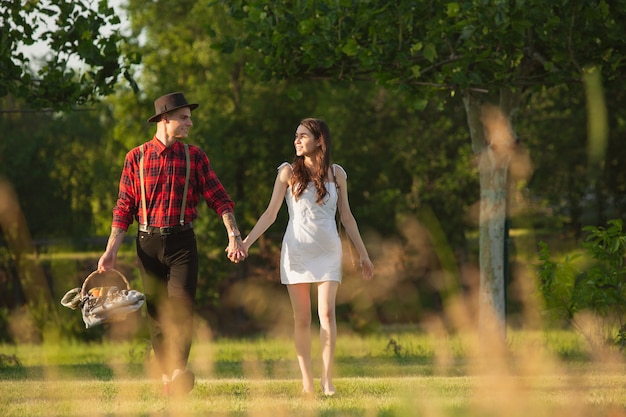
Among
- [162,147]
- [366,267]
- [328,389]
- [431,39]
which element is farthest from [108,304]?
[431,39]

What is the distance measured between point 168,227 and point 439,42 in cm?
442

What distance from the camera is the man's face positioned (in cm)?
743

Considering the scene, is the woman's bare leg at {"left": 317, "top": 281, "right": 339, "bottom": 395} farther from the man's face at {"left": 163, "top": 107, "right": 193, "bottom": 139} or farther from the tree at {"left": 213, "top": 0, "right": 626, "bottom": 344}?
the tree at {"left": 213, "top": 0, "right": 626, "bottom": 344}

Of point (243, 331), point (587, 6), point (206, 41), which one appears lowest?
point (243, 331)

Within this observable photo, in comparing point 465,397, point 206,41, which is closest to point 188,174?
point 465,397

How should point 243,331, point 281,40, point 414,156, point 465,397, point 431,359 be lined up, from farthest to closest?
1. point 414,156
2. point 243,331
3. point 431,359
4. point 281,40
5. point 465,397

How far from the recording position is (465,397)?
23.9ft

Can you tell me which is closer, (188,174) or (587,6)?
(188,174)

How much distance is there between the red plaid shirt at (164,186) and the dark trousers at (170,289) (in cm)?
14

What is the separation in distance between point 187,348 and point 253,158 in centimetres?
1933

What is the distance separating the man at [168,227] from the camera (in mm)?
7336

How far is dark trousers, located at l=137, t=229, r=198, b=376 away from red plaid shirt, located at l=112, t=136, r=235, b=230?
0.14 m

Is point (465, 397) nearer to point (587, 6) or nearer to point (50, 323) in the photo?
point (587, 6)

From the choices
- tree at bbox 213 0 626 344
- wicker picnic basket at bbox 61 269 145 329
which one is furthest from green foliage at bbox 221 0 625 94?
wicker picnic basket at bbox 61 269 145 329
